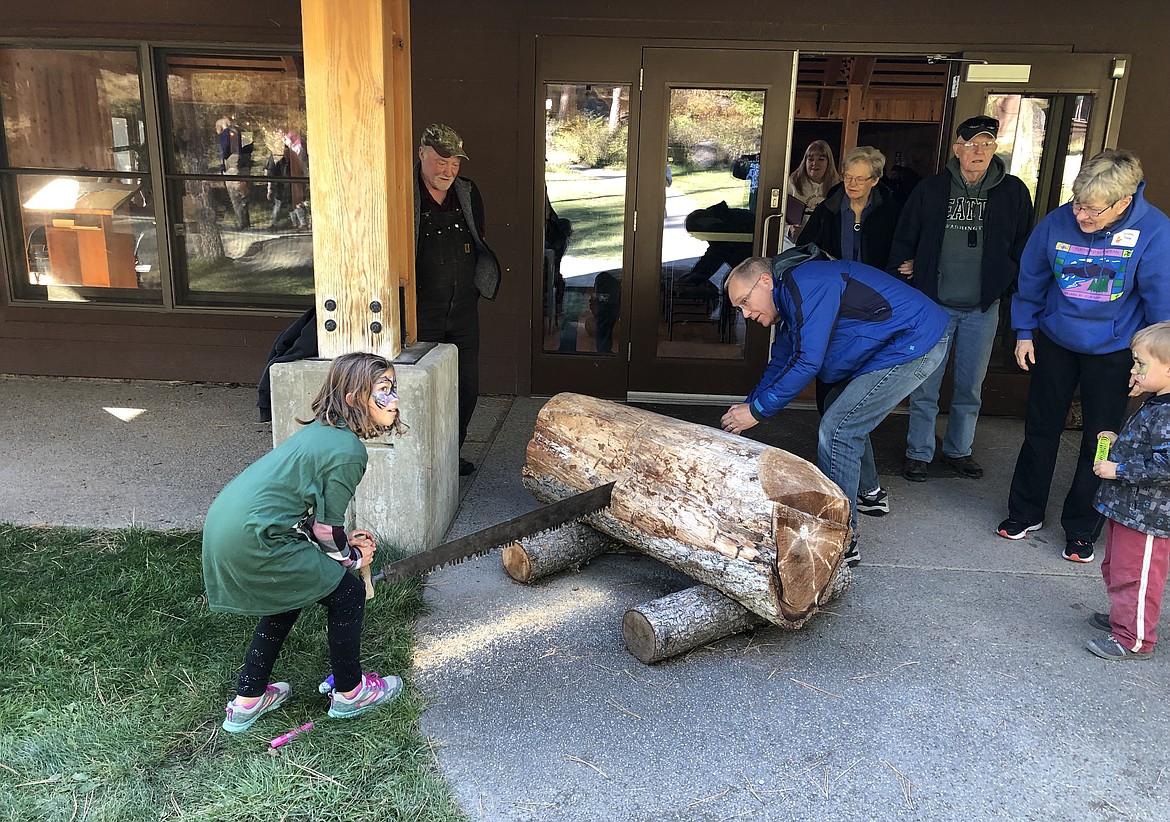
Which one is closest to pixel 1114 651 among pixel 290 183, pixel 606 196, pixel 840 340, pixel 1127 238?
pixel 840 340

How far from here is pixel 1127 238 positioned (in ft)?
12.8

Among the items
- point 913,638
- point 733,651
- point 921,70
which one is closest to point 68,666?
point 733,651

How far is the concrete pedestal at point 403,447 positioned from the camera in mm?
3822

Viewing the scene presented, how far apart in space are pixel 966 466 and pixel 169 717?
4.42m

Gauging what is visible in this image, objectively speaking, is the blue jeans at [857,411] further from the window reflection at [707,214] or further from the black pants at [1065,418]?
the window reflection at [707,214]

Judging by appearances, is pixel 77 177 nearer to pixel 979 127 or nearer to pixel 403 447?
pixel 403 447

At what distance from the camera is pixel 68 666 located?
3125mm

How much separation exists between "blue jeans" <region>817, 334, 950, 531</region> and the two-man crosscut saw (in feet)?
3.47

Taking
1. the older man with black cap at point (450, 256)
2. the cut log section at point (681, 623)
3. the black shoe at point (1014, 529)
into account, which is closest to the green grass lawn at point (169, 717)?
the cut log section at point (681, 623)

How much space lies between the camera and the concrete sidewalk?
106 inches

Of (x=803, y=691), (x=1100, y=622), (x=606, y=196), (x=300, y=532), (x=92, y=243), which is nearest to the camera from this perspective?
(x=300, y=532)

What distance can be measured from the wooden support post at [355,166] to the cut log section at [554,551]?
1.03 metres

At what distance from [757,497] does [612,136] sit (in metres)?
3.63

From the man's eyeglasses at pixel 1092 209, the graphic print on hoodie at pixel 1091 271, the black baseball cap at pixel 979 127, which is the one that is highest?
the black baseball cap at pixel 979 127
